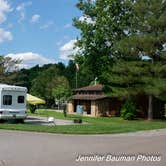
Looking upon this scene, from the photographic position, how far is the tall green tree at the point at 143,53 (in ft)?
144

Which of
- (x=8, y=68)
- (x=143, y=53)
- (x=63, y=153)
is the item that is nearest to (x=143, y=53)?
(x=143, y=53)

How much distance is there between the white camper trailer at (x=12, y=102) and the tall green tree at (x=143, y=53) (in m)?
14.9

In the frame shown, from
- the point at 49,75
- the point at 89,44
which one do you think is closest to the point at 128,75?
the point at 89,44

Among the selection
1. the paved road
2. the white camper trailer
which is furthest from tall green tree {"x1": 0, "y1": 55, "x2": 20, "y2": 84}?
the paved road

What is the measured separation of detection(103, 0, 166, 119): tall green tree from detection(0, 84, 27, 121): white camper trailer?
14.9m

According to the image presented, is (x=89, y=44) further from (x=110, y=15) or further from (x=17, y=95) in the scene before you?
(x=17, y=95)

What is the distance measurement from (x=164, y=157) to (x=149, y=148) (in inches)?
109

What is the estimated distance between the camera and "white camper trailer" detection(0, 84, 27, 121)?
102ft

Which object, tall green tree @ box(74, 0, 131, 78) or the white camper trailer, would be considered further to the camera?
tall green tree @ box(74, 0, 131, 78)

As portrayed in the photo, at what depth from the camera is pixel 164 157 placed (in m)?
14.4

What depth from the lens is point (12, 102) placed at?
104 ft

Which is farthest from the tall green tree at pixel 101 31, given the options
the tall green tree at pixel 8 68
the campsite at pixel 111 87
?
the tall green tree at pixel 8 68

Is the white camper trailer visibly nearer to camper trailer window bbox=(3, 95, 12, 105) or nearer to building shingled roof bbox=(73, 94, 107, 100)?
camper trailer window bbox=(3, 95, 12, 105)

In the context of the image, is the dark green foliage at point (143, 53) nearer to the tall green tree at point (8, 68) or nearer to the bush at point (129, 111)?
the bush at point (129, 111)
